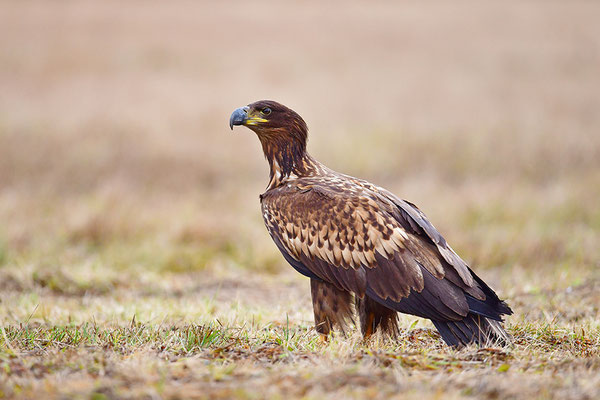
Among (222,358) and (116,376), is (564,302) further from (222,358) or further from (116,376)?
(116,376)

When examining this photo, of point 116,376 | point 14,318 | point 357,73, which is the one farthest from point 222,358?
point 357,73

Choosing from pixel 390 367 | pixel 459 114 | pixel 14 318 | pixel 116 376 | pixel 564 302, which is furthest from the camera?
pixel 459 114

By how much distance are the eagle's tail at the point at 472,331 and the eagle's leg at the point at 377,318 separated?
424mm

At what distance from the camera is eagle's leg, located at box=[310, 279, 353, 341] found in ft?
16.0

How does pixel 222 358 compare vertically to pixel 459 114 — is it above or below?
below

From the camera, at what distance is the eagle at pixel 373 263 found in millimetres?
4531

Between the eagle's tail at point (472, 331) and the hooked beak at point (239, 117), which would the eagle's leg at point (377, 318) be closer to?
the eagle's tail at point (472, 331)

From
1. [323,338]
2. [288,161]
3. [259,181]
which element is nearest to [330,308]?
[323,338]

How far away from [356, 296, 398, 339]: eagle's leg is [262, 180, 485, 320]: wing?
0.25 m

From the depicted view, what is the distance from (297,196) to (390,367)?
5.20 feet

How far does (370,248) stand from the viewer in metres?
4.69

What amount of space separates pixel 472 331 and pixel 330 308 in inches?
38.6

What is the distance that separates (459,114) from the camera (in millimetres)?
16203

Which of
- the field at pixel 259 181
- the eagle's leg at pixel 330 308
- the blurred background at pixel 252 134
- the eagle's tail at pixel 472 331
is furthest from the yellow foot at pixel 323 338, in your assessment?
the blurred background at pixel 252 134
